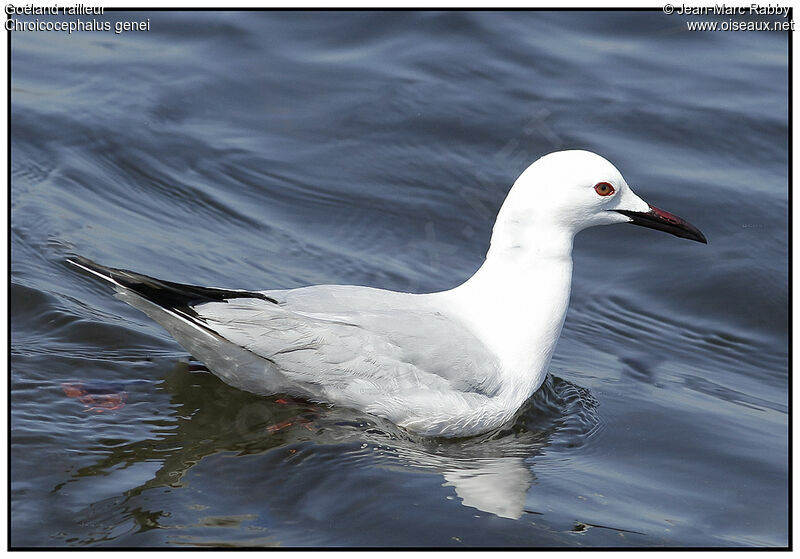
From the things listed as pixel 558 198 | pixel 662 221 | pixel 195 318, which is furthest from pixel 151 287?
pixel 662 221

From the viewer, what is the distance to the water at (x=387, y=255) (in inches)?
197

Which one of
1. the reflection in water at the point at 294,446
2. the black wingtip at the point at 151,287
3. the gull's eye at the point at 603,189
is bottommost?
the reflection in water at the point at 294,446

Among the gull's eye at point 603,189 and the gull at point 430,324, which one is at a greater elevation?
the gull's eye at point 603,189

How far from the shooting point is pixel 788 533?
17.6ft

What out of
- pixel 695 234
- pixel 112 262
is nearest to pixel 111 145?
pixel 112 262

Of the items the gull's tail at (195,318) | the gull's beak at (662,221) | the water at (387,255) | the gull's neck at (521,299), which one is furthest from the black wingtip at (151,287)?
the gull's beak at (662,221)

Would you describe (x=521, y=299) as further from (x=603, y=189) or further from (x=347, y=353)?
(x=347, y=353)

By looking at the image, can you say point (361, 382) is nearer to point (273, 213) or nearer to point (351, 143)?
point (273, 213)

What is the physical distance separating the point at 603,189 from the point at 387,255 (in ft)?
8.61

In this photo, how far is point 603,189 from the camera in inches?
236

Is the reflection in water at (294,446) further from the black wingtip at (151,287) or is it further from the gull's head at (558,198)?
the gull's head at (558,198)

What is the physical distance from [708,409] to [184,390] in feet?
10.6

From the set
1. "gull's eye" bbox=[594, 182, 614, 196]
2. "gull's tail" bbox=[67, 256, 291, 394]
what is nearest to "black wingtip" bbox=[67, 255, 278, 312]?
"gull's tail" bbox=[67, 256, 291, 394]

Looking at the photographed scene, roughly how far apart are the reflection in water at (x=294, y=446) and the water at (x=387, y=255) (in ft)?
0.05
